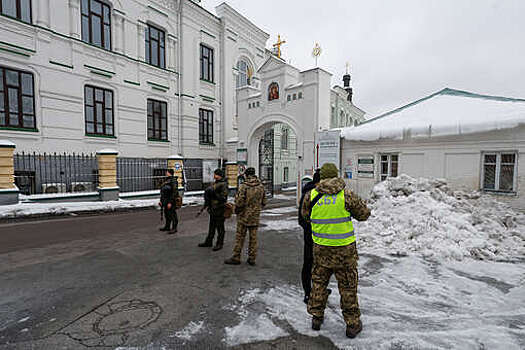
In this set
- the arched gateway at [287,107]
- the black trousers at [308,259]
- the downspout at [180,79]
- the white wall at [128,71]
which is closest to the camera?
the black trousers at [308,259]

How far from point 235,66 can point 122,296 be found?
20324 mm

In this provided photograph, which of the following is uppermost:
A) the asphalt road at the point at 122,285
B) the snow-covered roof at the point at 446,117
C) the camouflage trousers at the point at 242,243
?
the snow-covered roof at the point at 446,117

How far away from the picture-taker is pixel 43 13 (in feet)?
39.0

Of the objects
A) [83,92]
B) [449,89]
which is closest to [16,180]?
[83,92]

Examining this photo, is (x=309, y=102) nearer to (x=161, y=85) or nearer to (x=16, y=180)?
(x=161, y=85)

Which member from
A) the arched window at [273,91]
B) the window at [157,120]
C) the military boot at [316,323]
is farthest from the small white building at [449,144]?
the window at [157,120]

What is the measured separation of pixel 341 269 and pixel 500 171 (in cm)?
880

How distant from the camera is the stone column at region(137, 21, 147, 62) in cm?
1548

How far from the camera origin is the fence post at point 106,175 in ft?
37.8

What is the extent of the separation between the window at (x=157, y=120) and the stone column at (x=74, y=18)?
4845 millimetres

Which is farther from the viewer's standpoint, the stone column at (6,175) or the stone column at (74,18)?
the stone column at (74,18)

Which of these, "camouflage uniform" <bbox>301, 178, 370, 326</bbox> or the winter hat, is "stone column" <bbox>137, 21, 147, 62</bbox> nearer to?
the winter hat

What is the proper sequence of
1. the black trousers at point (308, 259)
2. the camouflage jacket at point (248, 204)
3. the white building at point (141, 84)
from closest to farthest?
the black trousers at point (308, 259), the camouflage jacket at point (248, 204), the white building at point (141, 84)

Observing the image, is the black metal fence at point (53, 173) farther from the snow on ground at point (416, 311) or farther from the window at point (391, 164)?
the window at point (391, 164)
